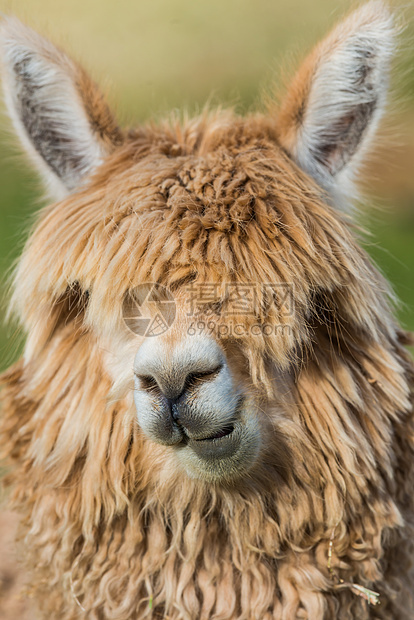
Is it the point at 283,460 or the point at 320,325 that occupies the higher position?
the point at 320,325

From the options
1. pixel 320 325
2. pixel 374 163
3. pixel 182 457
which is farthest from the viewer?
pixel 374 163

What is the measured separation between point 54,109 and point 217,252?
31.2 inches

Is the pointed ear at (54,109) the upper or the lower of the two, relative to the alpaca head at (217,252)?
upper

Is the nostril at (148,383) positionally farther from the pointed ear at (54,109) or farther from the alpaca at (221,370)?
the pointed ear at (54,109)

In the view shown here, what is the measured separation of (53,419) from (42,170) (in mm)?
799

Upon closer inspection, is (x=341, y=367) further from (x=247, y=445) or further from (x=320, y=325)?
(x=247, y=445)

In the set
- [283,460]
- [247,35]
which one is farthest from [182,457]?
[247,35]

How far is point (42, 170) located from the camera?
238 cm

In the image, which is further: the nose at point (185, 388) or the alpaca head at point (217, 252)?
the alpaca head at point (217, 252)

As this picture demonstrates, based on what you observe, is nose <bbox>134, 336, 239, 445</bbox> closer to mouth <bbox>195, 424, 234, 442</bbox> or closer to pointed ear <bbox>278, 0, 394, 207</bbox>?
mouth <bbox>195, 424, 234, 442</bbox>

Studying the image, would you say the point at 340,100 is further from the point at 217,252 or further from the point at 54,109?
the point at 54,109

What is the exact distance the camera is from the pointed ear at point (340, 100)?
82.1 inches
